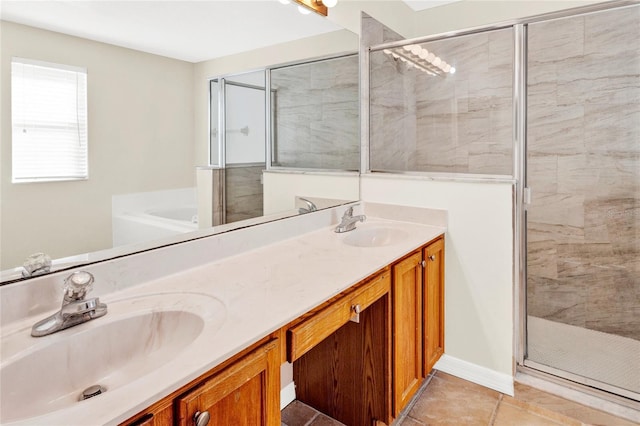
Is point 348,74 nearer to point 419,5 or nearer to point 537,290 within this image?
point 419,5

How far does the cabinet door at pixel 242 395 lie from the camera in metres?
0.77

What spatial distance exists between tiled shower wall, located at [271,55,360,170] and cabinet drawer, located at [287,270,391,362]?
0.78m

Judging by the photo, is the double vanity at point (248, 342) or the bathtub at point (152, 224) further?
the bathtub at point (152, 224)

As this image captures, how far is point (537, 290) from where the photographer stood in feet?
9.20

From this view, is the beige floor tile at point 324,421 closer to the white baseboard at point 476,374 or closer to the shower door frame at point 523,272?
the white baseboard at point 476,374

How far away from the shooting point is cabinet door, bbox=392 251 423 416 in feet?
5.36

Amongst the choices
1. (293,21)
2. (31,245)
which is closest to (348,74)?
(293,21)

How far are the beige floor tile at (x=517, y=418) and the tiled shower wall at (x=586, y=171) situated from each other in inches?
42.8

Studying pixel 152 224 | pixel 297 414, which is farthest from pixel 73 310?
pixel 297 414

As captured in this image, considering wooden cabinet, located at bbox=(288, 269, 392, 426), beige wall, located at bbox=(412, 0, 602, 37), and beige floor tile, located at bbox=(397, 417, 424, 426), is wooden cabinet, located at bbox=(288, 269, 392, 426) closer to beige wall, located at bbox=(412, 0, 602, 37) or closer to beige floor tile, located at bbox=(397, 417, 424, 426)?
beige floor tile, located at bbox=(397, 417, 424, 426)

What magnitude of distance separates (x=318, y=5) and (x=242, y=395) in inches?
72.6

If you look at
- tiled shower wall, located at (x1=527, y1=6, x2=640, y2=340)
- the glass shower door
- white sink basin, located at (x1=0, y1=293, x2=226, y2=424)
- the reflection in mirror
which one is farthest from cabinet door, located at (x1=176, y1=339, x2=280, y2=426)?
tiled shower wall, located at (x1=527, y1=6, x2=640, y2=340)

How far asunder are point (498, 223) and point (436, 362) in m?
0.85

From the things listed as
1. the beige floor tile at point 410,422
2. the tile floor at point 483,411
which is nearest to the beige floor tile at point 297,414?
the tile floor at point 483,411
